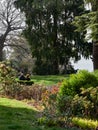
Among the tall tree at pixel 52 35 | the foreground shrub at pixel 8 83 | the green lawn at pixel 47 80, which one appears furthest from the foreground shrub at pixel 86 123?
the tall tree at pixel 52 35

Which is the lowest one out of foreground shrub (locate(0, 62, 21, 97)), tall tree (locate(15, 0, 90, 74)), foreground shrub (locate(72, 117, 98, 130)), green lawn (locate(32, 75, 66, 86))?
foreground shrub (locate(72, 117, 98, 130))

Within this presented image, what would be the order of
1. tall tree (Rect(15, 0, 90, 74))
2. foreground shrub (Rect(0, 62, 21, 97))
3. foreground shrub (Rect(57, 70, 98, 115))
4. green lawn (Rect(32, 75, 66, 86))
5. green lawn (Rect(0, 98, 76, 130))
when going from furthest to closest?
tall tree (Rect(15, 0, 90, 74)), green lawn (Rect(32, 75, 66, 86)), foreground shrub (Rect(0, 62, 21, 97)), foreground shrub (Rect(57, 70, 98, 115)), green lawn (Rect(0, 98, 76, 130))

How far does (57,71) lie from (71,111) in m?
31.4

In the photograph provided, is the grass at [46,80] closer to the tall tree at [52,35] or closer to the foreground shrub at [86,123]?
the tall tree at [52,35]

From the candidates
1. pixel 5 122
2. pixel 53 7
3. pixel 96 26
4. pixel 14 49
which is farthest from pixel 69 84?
pixel 14 49

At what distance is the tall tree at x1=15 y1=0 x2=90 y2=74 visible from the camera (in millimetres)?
40656

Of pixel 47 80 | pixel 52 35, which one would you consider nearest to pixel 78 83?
pixel 47 80

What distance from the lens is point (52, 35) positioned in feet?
135

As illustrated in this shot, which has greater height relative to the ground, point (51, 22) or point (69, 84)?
point (51, 22)

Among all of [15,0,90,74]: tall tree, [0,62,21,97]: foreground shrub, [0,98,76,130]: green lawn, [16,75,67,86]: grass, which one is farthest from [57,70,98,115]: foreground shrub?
[15,0,90,74]: tall tree

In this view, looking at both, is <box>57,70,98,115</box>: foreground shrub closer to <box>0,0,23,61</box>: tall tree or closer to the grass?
the grass

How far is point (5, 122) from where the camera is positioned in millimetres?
9500

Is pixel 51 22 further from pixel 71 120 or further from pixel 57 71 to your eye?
pixel 71 120

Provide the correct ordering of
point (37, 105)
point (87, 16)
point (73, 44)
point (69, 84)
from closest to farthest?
point (69, 84) < point (37, 105) < point (87, 16) < point (73, 44)
